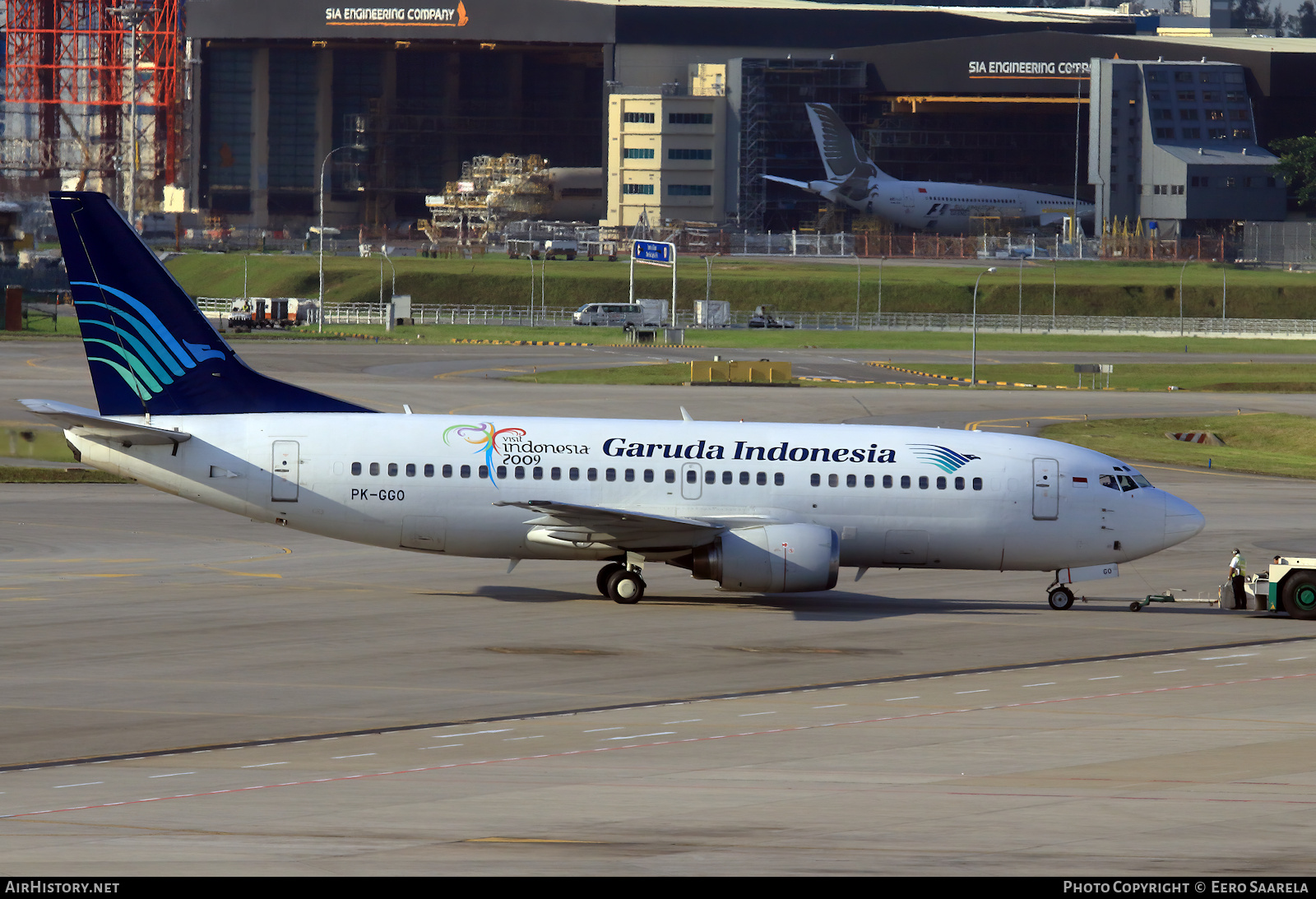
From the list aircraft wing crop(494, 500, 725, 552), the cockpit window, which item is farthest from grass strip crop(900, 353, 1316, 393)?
aircraft wing crop(494, 500, 725, 552)

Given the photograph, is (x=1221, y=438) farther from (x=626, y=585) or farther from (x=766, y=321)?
(x=766, y=321)

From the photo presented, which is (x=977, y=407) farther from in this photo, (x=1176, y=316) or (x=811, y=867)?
(x=1176, y=316)

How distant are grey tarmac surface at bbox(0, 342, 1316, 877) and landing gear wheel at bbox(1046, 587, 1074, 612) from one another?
0.39 metres

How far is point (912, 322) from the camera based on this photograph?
154 metres

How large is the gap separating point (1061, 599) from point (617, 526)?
1166 centimetres

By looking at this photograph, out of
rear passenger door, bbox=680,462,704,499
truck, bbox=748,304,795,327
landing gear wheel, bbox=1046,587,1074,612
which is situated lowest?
landing gear wheel, bbox=1046,587,1074,612

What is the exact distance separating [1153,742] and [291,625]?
18449 millimetres

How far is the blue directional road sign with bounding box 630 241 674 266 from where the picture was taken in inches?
5989

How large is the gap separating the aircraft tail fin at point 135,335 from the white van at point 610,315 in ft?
348

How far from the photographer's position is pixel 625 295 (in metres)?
169

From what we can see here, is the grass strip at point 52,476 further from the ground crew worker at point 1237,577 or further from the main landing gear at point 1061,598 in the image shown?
the ground crew worker at point 1237,577

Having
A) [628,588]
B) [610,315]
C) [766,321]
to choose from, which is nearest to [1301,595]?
[628,588]

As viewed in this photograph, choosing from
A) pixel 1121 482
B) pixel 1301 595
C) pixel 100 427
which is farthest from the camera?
pixel 1301 595

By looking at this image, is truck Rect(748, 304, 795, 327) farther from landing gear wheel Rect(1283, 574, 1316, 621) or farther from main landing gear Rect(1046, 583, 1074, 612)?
landing gear wheel Rect(1283, 574, 1316, 621)
